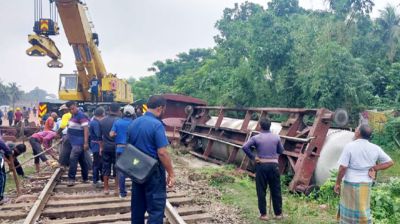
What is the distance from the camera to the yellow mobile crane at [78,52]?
13148 mm

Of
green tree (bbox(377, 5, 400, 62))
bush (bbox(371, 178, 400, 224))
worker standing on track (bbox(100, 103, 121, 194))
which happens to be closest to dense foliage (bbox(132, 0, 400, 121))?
green tree (bbox(377, 5, 400, 62))

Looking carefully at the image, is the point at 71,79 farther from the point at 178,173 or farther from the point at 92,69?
the point at 178,173

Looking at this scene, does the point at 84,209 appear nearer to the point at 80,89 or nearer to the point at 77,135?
the point at 77,135

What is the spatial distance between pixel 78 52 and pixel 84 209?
1111 cm

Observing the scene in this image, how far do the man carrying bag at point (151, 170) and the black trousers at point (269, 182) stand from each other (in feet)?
6.55

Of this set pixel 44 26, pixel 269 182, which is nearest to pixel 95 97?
pixel 44 26

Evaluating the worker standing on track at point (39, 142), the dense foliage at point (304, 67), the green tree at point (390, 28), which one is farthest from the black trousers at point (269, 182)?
the green tree at point (390, 28)

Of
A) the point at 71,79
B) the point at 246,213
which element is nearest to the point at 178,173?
the point at 246,213

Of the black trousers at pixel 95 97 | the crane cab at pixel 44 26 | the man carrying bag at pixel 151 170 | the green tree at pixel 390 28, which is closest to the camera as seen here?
the man carrying bag at pixel 151 170

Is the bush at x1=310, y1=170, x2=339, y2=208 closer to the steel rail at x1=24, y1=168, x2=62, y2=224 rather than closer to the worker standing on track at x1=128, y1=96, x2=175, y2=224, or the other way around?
the worker standing on track at x1=128, y1=96, x2=175, y2=224

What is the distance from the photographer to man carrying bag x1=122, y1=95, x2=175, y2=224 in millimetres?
4348

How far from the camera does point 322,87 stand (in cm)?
1397

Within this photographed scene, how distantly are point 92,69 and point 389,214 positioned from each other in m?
13.6

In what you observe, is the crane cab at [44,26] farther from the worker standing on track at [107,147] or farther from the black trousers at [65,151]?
the worker standing on track at [107,147]
